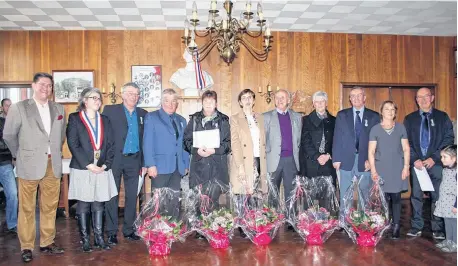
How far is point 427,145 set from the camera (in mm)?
3891

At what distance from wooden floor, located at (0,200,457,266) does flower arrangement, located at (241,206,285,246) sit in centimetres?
10

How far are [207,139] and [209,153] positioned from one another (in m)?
0.14

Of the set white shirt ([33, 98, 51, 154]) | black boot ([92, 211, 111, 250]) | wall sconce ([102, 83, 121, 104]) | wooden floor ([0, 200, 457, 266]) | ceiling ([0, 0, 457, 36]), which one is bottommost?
wooden floor ([0, 200, 457, 266])

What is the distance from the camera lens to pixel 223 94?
6105mm

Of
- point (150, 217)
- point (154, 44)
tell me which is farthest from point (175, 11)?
point (150, 217)

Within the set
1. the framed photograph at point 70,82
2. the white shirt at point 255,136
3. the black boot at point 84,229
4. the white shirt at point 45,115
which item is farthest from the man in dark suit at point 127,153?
the framed photograph at point 70,82

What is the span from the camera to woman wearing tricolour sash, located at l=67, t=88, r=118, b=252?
3.22 m

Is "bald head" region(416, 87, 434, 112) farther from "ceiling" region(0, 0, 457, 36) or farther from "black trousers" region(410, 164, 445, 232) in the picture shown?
"ceiling" region(0, 0, 457, 36)

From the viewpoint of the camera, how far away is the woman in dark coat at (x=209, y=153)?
3.57 meters

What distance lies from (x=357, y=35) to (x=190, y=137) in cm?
405

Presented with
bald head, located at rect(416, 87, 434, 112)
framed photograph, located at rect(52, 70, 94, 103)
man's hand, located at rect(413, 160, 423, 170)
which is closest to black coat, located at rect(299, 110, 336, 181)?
man's hand, located at rect(413, 160, 423, 170)

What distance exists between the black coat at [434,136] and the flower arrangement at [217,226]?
6.86 feet

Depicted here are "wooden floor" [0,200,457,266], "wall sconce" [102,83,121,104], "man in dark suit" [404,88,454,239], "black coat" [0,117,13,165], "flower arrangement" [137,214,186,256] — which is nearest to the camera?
"wooden floor" [0,200,457,266]

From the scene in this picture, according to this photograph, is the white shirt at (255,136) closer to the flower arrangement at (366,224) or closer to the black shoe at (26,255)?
the flower arrangement at (366,224)
